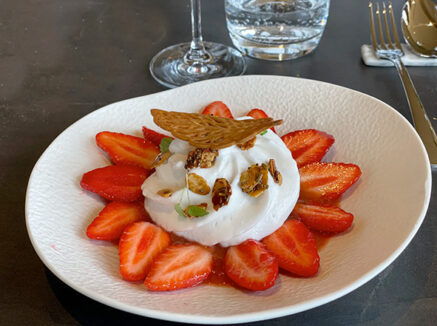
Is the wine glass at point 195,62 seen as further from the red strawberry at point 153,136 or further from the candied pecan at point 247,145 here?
the candied pecan at point 247,145

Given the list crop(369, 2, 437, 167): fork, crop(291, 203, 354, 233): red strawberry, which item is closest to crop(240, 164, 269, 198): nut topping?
crop(291, 203, 354, 233): red strawberry

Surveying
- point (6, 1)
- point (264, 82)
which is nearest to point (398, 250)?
point (264, 82)

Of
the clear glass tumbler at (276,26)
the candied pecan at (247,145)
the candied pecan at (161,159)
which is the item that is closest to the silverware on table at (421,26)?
the clear glass tumbler at (276,26)

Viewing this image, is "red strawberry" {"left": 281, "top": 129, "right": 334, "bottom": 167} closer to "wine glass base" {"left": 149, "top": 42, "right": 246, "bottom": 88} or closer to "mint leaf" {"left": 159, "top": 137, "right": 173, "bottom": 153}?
"mint leaf" {"left": 159, "top": 137, "right": 173, "bottom": 153}

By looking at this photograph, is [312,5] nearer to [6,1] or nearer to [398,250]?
[398,250]

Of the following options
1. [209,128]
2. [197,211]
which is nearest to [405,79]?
[209,128]

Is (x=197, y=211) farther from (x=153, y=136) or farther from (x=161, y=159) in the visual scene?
(x=153, y=136)
